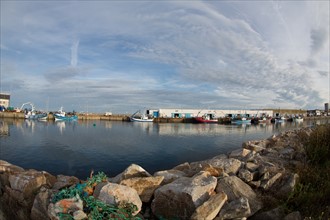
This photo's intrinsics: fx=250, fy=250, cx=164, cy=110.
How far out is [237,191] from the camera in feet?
→ 17.6

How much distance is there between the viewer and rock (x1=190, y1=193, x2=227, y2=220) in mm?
4449

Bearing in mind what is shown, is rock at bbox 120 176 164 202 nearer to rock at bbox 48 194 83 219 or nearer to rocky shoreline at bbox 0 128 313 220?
rocky shoreline at bbox 0 128 313 220

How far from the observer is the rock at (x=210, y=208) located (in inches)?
175

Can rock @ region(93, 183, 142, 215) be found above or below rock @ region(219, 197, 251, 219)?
above

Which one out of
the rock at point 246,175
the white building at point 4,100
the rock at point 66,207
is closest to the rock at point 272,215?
the rock at point 246,175

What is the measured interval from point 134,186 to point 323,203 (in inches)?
160

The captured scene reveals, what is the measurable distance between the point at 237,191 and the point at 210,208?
110 centimetres

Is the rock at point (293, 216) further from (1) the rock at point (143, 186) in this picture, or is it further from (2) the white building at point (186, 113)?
(2) the white building at point (186, 113)

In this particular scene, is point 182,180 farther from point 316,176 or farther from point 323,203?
point 316,176

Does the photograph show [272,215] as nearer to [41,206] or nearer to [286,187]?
[286,187]

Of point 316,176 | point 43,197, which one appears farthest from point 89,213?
point 316,176

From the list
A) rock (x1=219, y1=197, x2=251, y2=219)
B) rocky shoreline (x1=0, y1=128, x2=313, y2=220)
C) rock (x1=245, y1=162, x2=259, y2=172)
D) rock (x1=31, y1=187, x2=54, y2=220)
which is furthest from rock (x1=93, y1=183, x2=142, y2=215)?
rock (x1=245, y1=162, x2=259, y2=172)

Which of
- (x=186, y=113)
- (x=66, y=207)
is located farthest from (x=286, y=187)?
(x=186, y=113)

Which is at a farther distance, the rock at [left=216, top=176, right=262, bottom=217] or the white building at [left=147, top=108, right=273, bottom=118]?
the white building at [left=147, top=108, right=273, bottom=118]
